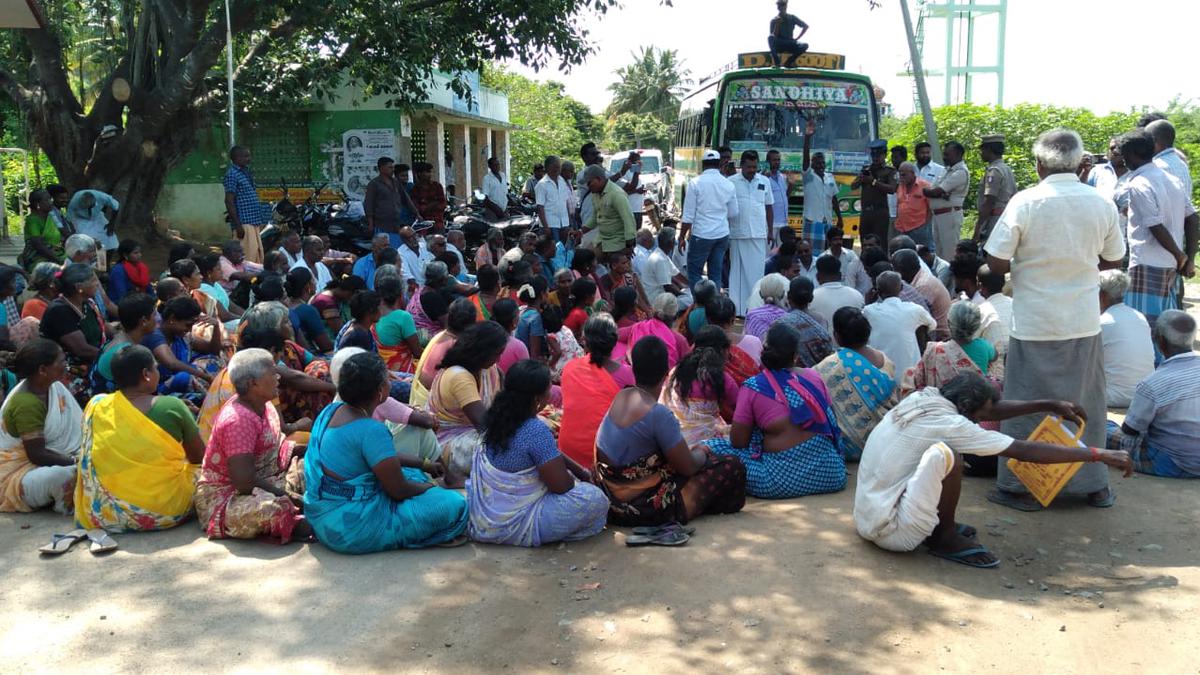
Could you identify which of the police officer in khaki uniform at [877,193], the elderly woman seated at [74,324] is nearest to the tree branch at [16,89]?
the elderly woman seated at [74,324]

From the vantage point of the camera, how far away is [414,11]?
13.1 meters

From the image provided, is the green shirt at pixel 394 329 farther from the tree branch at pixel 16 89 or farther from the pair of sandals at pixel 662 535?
the tree branch at pixel 16 89

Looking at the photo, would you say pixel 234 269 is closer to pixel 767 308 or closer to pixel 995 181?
pixel 767 308

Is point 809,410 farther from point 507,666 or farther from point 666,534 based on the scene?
point 507,666

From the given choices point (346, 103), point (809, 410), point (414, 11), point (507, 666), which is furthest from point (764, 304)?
point (346, 103)

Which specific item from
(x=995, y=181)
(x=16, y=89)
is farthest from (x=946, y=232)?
(x=16, y=89)

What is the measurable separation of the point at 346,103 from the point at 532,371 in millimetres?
13997

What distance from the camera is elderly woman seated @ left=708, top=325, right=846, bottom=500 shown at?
16.6 feet

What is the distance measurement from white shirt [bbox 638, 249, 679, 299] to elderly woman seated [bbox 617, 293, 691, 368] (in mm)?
2451

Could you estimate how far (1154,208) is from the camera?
21.3ft

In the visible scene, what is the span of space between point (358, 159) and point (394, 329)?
11120 mm

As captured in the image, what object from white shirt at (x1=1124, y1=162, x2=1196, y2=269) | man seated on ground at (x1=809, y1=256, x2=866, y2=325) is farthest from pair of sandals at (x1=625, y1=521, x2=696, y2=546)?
white shirt at (x1=1124, y1=162, x2=1196, y2=269)

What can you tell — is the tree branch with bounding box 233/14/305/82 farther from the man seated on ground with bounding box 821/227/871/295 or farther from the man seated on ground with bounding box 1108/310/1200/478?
the man seated on ground with bounding box 1108/310/1200/478

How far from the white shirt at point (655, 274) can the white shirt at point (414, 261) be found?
2135mm
